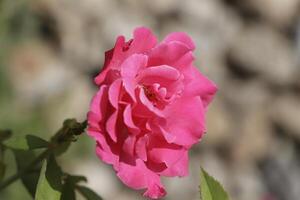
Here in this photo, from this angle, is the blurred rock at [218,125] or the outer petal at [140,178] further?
the blurred rock at [218,125]

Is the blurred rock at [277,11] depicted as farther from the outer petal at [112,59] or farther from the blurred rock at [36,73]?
the outer petal at [112,59]

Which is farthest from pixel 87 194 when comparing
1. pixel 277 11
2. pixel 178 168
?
pixel 277 11

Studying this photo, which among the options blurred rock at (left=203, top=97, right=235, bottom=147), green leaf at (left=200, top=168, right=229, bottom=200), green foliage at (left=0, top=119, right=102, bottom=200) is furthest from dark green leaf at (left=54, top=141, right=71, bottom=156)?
blurred rock at (left=203, top=97, right=235, bottom=147)

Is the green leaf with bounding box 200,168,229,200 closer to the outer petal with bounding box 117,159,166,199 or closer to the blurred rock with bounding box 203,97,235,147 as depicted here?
the outer petal with bounding box 117,159,166,199

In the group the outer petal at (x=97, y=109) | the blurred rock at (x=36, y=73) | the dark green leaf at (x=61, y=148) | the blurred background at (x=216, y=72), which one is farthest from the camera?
the blurred background at (x=216, y=72)

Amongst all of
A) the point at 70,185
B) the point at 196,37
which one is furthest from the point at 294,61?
the point at 70,185

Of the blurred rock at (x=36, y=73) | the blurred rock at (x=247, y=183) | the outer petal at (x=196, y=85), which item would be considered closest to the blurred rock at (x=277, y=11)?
the blurred rock at (x=247, y=183)

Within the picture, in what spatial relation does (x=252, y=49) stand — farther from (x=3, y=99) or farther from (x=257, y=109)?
(x=3, y=99)
